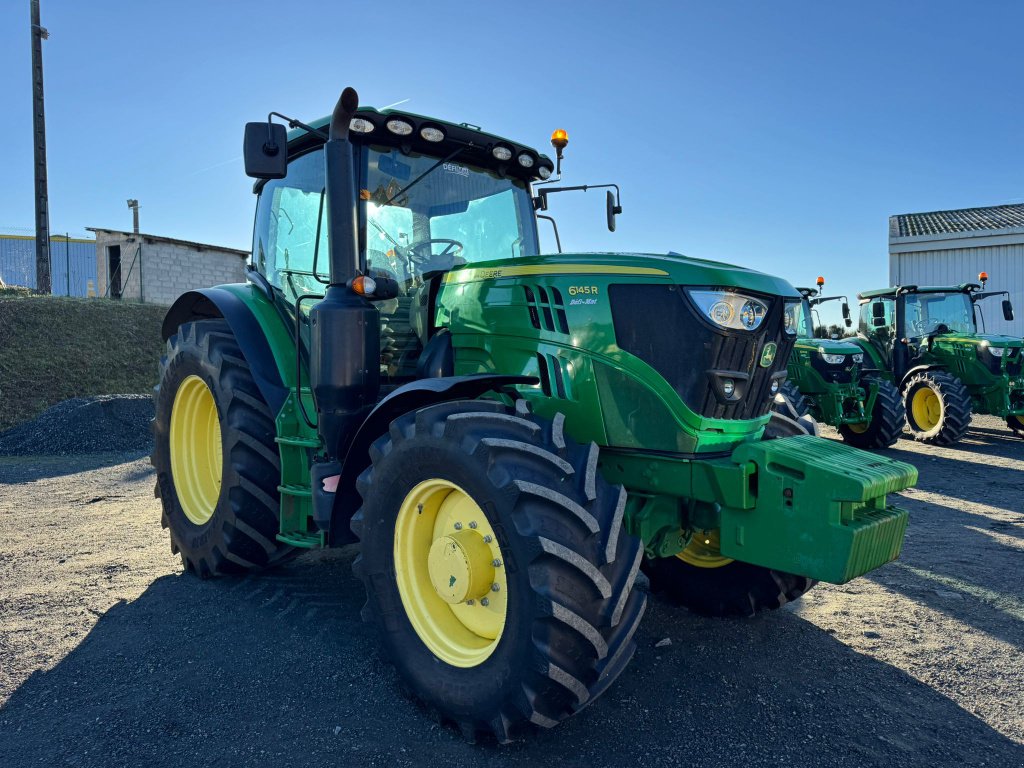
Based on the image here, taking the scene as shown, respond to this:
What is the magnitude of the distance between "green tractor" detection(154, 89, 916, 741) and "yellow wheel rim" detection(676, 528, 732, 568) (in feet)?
0.05

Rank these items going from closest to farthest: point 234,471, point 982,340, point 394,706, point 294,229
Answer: point 394,706 < point 234,471 < point 294,229 < point 982,340

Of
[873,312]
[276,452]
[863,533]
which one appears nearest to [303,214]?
[276,452]

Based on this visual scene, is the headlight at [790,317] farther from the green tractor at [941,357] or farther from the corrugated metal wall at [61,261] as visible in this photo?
the corrugated metal wall at [61,261]

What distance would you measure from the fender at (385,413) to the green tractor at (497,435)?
0.6 inches

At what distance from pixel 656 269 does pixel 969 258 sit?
62.8 ft

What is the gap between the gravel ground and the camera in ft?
8.13

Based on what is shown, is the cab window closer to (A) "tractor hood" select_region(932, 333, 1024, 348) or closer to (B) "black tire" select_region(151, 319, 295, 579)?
(B) "black tire" select_region(151, 319, 295, 579)

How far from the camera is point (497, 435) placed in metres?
2.49

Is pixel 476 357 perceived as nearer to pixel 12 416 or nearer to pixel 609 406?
pixel 609 406

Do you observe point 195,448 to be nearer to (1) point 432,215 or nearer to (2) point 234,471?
(2) point 234,471

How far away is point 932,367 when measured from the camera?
36.4 ft

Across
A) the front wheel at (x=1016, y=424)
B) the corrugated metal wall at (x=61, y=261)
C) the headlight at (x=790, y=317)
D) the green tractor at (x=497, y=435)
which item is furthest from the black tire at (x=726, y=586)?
the corrugated metal wall at (x=61, y=261)

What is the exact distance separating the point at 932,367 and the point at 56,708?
11.8m

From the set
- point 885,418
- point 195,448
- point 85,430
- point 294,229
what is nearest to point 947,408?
point 885,418
